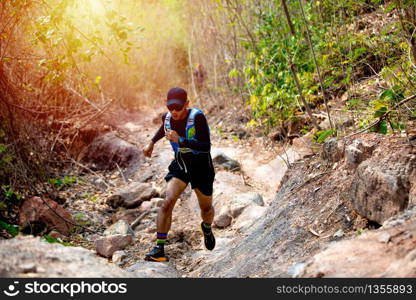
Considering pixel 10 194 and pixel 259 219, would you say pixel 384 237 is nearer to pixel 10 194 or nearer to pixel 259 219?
pixel 259 219

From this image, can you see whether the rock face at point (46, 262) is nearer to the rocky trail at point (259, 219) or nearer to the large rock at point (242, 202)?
the rocky trail at point (259, 219)

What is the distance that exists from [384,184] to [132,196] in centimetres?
418

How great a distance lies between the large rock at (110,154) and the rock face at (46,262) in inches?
230

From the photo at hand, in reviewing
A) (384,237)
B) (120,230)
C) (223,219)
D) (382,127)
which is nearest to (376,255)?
(384,237)

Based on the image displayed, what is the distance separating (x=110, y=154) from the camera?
8492mm

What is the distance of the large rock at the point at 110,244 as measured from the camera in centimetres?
489

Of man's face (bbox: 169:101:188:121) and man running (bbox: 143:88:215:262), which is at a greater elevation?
man's face (bbox: 169:101:188:121)

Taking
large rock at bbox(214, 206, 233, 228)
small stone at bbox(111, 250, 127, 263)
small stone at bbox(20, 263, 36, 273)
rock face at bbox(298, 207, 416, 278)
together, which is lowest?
large rock at bbox(214, 206, 233, 228)

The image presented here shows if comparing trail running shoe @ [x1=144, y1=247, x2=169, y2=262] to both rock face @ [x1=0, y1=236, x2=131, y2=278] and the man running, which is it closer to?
the man running

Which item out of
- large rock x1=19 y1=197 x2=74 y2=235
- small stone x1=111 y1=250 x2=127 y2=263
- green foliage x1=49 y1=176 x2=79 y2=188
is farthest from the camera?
green foliage x1=49 y1=176 x2=79 y2=188

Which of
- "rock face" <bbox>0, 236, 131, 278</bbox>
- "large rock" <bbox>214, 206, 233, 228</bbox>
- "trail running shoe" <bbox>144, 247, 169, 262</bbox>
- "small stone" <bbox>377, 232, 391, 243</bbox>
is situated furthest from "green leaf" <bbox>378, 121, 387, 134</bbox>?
"large rock" <bbox>214, 206, 233, 228</bbox>

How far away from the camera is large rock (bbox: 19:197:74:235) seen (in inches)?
209

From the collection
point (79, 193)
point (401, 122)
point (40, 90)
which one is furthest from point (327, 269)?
point (40, 90)

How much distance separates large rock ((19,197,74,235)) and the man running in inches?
62.5
